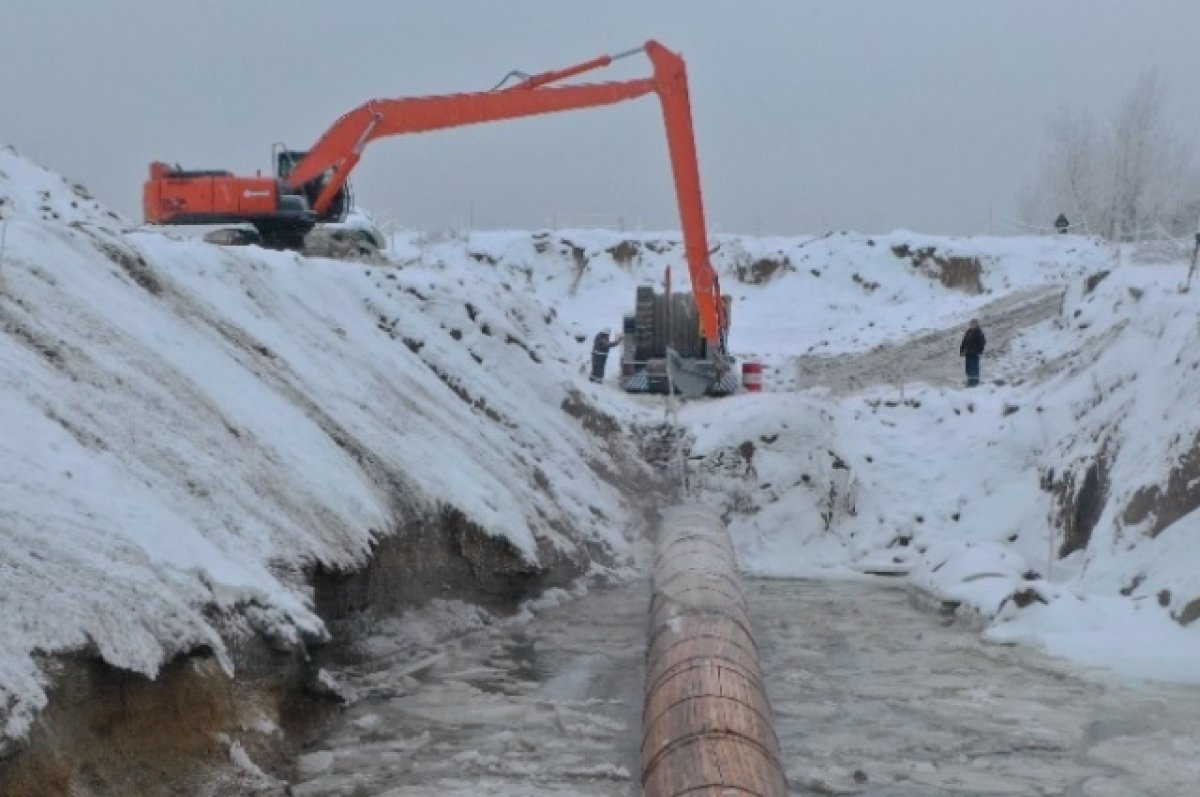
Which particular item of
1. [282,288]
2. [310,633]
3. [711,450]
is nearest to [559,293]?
[711,450]

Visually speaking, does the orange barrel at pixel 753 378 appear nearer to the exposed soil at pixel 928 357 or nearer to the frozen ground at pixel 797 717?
the exposed soil at pixel 928 357

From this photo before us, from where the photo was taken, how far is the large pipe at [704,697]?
24.8ft

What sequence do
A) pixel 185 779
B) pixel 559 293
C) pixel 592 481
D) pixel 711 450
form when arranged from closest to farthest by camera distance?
pixel 185 779, pixel 592 481, pixel 711 450, pixel 559 293

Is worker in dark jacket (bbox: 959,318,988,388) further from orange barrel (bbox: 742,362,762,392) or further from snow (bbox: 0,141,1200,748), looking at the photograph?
orange barrel (bbox: 742,362,762,392)

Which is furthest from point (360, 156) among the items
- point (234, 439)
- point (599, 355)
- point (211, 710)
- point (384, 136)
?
point (211, 710)

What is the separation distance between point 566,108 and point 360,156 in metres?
4.09

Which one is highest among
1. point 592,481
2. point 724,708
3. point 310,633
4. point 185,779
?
point 592,481

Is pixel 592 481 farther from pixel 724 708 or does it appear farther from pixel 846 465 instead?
pixel 724 708

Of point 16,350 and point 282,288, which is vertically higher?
point 282,288

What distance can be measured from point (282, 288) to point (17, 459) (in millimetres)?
8909

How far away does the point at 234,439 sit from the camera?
448 inches

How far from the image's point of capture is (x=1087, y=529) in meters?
16.7

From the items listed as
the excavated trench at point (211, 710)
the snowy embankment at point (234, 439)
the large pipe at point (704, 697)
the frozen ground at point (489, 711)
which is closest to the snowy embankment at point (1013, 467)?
the snowy embankment at point (234, 439)

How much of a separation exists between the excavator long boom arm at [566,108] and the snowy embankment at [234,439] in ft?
8.50
